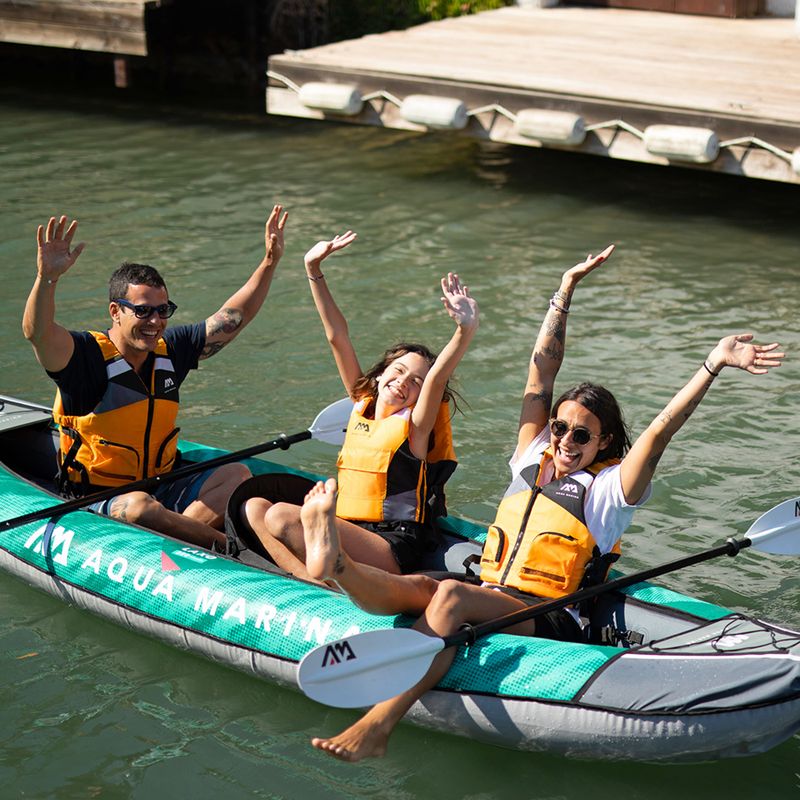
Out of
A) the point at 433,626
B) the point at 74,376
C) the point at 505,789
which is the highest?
the point at 74,376

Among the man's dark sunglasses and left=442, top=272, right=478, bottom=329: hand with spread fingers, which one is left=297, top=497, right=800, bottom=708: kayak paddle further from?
the man's dark sunglasses

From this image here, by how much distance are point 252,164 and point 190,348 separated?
5651 mm

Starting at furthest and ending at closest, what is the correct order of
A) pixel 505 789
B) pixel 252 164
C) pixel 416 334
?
pixel 252 164 < pixel 416 334 < pixel 505 789

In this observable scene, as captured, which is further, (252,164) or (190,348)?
(252,164)

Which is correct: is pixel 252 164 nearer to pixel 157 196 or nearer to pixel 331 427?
pixel 157 196

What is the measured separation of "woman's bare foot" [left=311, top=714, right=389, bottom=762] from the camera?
377 centimetres

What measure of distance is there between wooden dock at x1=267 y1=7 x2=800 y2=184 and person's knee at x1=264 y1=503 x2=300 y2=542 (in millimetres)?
4911

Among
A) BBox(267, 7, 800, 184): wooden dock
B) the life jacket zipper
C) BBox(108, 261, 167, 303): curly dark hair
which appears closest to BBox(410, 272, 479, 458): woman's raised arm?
the life jacket zipper

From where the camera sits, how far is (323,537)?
383cm

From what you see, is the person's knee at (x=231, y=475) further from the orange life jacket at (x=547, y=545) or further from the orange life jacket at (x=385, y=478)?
the orange life jacket at (x=547, y=545)

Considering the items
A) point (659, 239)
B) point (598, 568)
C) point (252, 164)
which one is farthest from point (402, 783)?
point (252, 164)

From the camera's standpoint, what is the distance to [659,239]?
29.6ft

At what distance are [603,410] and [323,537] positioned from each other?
109 centimetres

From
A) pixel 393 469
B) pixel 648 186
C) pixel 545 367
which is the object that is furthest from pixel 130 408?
pixel 648 186
